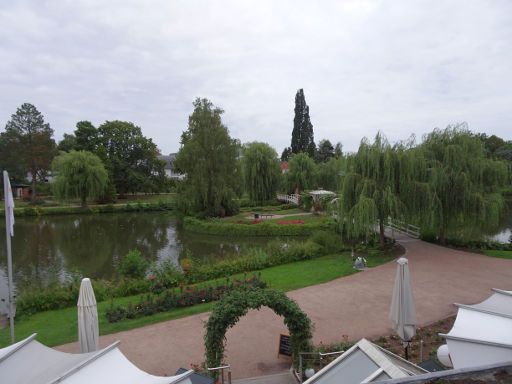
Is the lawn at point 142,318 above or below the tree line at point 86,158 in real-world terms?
below

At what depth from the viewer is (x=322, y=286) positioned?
45.4ft

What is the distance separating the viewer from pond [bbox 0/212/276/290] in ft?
66.5

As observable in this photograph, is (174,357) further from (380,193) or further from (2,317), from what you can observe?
(380,193)

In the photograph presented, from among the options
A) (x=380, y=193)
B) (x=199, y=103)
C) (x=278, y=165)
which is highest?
(x=199, y=103)

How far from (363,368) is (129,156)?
56.7 meters

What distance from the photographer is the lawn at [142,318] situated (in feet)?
33.9

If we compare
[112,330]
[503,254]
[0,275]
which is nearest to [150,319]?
[112,330]

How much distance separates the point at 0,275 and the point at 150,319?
12.5m

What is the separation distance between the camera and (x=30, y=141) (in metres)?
51.9

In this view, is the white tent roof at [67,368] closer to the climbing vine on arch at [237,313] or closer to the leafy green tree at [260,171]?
the climbing vine on arch at [237,313]

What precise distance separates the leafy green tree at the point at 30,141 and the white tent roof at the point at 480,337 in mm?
54634

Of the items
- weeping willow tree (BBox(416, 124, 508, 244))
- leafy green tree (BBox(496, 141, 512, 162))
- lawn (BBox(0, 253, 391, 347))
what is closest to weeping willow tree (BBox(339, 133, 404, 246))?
weeping willow tree (BBox(416, 124, 508, 244))

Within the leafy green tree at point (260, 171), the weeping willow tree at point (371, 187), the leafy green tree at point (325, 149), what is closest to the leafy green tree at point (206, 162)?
the leafy green tree at point (260, 171)

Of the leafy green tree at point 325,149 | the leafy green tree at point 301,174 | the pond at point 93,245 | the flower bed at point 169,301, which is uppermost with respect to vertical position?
the leafy green tree at point 325,149
